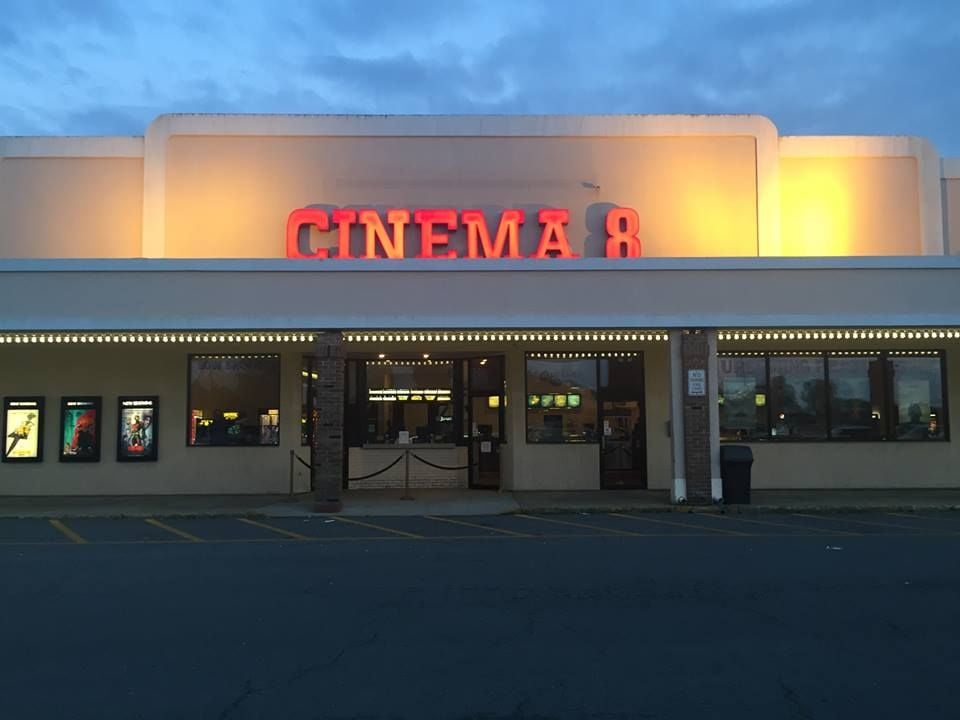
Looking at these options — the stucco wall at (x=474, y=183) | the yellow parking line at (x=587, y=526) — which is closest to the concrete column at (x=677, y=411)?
the yellow parking line at (x=587, y=526)

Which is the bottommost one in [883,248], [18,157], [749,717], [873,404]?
[749,717]

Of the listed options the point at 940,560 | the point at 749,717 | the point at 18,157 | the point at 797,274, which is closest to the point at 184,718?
the point at 749,717

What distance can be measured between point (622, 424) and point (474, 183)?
22.4ft

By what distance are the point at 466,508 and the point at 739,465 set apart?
17.1 feet

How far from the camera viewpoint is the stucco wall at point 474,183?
20.5m

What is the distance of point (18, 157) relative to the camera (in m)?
20.6

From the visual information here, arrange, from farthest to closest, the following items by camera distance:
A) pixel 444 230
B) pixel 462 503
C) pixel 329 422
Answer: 1. pixel 444 230
2. pixel 462 503
3. pixel 329 422

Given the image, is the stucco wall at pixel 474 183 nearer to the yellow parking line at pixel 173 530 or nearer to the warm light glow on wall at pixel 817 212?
the warm light glow on wall at pixel 817 212

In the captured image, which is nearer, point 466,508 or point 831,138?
point 466,508

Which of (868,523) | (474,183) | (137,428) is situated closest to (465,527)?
(868,523)

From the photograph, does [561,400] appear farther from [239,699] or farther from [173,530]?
[239,699]

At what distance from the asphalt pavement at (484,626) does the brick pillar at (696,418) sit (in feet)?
10.0

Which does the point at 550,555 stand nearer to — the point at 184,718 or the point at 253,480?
the point at 184,718

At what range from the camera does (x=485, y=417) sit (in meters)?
19.8
